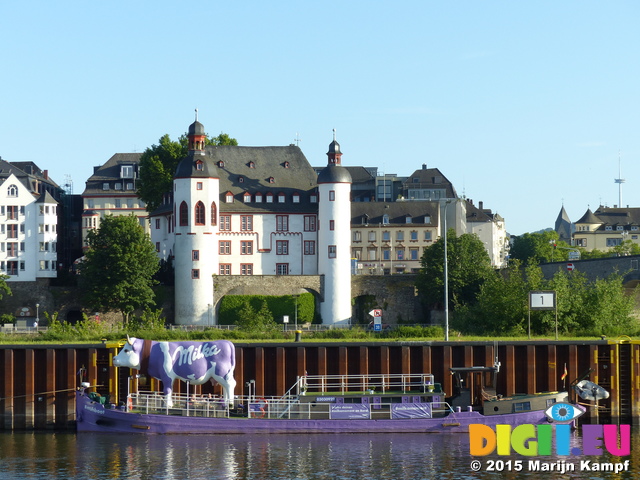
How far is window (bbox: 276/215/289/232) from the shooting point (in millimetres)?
126750

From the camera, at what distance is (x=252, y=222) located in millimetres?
126312

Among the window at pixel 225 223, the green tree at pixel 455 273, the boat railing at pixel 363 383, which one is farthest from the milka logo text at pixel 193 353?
the window at pixel 225 223

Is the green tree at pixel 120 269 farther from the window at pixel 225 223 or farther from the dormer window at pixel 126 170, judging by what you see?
the dormer window at pixel 126 170

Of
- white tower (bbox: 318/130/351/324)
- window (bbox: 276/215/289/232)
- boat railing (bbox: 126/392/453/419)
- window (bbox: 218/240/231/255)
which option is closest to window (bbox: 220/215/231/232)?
window (bbox: 218/240/231/255)

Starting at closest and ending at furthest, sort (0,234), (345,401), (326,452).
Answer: (326,452), (345,401), (0,234)

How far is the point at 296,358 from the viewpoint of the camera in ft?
206

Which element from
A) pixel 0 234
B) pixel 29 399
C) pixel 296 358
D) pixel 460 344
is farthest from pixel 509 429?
pixel 0 234

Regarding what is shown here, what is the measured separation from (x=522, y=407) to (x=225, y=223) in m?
70.8

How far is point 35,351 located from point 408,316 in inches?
A: 2632

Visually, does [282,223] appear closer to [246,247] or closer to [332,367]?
[246,247]

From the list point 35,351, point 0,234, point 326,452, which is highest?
point 0,234

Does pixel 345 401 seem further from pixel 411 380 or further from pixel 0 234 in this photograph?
pixel 0 234

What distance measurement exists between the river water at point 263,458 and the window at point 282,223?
225ft

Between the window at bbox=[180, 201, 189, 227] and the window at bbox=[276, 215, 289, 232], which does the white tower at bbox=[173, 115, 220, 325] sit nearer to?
the window at bbox=[180, 201, 189, 227]
